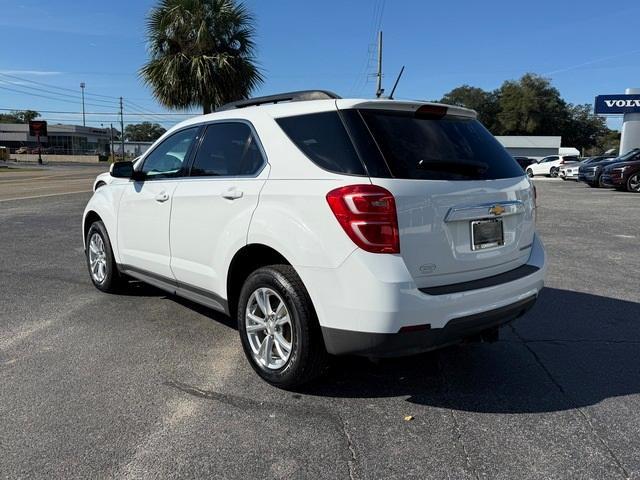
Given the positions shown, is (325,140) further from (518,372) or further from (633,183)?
(633,183)

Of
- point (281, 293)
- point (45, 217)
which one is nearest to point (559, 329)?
point (281, 293)

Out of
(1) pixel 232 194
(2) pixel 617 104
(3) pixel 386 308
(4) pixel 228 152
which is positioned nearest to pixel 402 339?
(3) pixel 386 308

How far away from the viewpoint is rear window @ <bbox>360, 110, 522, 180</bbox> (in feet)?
10.4

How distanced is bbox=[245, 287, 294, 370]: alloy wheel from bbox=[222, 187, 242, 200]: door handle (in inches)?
26.0

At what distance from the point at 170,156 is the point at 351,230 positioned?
96.4 inches

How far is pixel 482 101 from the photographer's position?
301ft

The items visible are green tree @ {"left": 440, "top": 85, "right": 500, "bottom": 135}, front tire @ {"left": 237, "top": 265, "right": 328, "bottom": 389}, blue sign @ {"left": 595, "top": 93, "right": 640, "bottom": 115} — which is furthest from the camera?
green tree @ {"left": 440, "top": 85, "right": 500, "bottom": 135}

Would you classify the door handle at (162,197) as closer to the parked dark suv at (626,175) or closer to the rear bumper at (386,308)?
the rear bumper at (386,308)

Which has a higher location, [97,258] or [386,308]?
[386,308]

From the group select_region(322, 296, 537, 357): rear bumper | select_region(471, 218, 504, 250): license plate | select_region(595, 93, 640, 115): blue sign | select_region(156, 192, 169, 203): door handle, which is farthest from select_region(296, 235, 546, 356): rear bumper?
select_region(595, 93, 640, 115): blue sign

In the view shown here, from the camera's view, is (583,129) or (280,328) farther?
(583,129)

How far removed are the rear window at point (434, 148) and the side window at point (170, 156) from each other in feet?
6.22

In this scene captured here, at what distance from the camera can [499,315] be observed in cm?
335

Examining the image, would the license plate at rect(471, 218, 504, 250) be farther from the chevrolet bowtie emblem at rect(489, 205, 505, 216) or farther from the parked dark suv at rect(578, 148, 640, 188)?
the parked dark suv at rect(578, 148, 640, 188)
